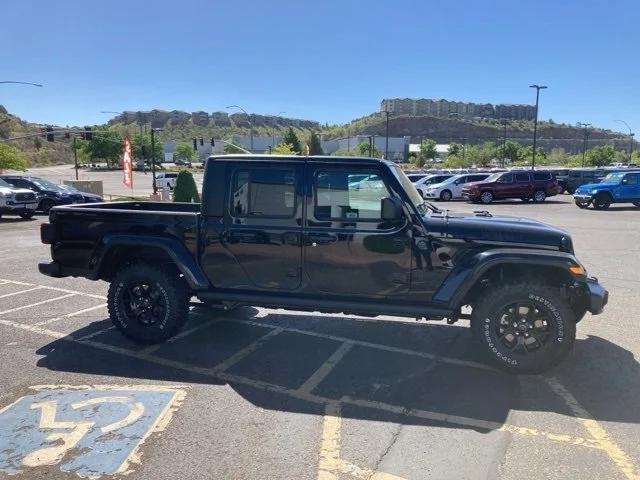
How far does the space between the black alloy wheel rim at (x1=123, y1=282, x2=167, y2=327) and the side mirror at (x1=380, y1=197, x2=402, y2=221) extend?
103 inches

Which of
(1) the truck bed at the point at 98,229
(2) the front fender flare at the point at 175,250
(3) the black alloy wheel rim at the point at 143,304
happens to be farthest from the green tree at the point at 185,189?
(2) the front fender flare at the point at 175,250

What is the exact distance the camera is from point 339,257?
Result: 4992 mm

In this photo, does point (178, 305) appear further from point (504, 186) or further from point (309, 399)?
point (504, 186)

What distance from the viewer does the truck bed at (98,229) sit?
5355 millimetres

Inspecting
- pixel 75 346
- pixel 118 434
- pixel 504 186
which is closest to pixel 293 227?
pixel 118 434

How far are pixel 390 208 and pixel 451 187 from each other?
28.1 metres

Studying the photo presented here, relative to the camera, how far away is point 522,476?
10.5 feet

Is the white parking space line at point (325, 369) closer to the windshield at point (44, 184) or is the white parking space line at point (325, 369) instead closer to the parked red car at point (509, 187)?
the windshield at point (44, 184)

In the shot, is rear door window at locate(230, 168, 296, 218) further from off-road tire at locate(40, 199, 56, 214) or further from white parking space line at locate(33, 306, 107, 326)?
off-road tire at locate(40, 199, 56, 214)

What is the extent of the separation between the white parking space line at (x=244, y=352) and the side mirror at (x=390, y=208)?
202cm

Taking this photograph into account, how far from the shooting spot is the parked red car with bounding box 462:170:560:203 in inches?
1127

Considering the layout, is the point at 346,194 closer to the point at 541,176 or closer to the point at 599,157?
the point at 541,176

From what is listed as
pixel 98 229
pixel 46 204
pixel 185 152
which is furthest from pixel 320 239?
pixel 185 152

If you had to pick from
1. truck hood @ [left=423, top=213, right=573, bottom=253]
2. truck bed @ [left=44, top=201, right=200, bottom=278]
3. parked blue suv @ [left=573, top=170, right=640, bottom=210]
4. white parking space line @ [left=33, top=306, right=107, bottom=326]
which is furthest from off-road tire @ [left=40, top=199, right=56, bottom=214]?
parked blue suv @ [left=573, top=170, right=640, bottom=210]
